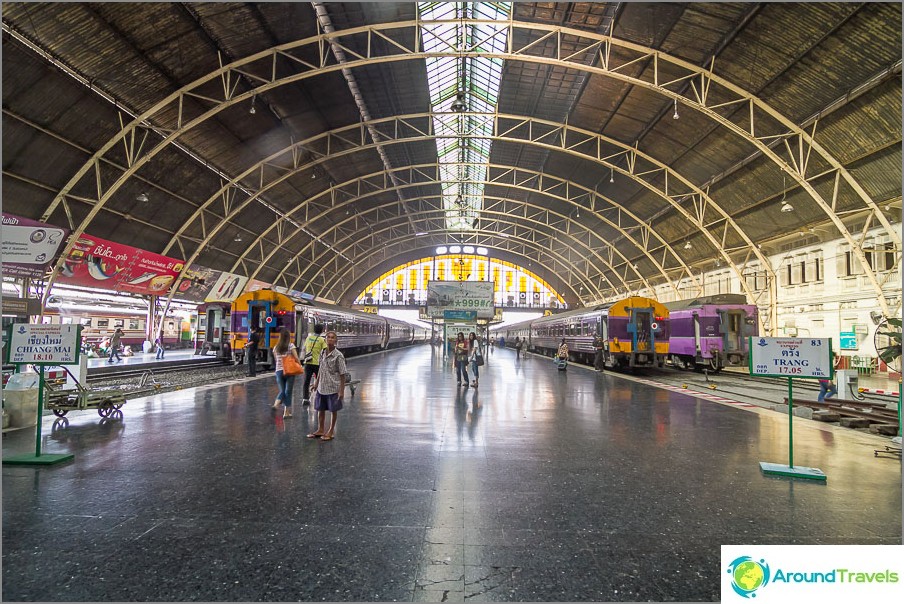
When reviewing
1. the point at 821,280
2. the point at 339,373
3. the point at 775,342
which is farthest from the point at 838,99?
the point at 339,373

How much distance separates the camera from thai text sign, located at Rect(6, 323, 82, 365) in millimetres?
5715

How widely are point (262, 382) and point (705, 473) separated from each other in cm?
1237

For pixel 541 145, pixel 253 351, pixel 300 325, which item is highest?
pixel 541 145

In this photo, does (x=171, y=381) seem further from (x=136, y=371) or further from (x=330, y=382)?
(x=330, y=382)

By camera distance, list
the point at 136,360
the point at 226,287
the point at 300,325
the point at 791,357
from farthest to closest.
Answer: the point at 226,287
the point at 136,360
the point at 300,325
the point at 791,357

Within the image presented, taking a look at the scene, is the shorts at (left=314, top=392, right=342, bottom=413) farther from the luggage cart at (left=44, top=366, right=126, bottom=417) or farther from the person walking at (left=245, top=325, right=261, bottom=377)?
the person walking at (left=245, top=325, right=261, bottom=377)

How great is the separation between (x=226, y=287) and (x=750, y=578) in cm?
3499

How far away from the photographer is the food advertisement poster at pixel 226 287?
3109cm

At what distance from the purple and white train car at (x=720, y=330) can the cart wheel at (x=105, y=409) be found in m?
21.4

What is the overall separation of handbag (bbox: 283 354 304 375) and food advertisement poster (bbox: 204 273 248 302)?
25576 millimetres

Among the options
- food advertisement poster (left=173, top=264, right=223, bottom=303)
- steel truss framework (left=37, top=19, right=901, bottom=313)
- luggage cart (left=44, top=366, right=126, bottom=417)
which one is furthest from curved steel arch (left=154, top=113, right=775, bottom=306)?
luggage cart (left=44, top=366, right=126, bottom=417)

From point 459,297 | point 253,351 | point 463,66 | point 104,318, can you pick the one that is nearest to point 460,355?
point 253,351

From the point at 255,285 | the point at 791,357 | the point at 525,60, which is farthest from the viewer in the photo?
the point at 255,285

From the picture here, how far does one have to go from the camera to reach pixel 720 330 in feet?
63.5
